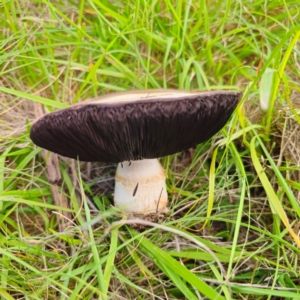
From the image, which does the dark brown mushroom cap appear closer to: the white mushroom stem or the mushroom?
the mushroom

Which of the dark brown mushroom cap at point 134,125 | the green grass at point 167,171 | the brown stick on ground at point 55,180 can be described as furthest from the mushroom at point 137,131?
the brown stick on ground at point 55,180

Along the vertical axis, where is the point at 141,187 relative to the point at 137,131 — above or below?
below

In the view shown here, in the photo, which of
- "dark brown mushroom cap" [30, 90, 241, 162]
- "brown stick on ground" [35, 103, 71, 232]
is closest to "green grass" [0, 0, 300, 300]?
"brown stick on ground" [35, 103, 71, 232]

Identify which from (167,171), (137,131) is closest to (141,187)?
(167,171)

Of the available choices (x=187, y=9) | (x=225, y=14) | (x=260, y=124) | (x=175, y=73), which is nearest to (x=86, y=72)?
(x=175, y=73)

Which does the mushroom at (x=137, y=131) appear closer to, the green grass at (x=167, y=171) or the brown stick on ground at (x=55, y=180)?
the green grass at (x=167, y=171)

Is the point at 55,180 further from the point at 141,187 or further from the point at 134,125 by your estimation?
the point at 134,125

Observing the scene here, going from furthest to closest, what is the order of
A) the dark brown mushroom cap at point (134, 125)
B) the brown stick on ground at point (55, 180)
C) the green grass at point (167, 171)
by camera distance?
the brown stick on ground at point (55, 180) < the green grass at point (167, 171) < the dark brown mushroom cap at point (134, 125)
